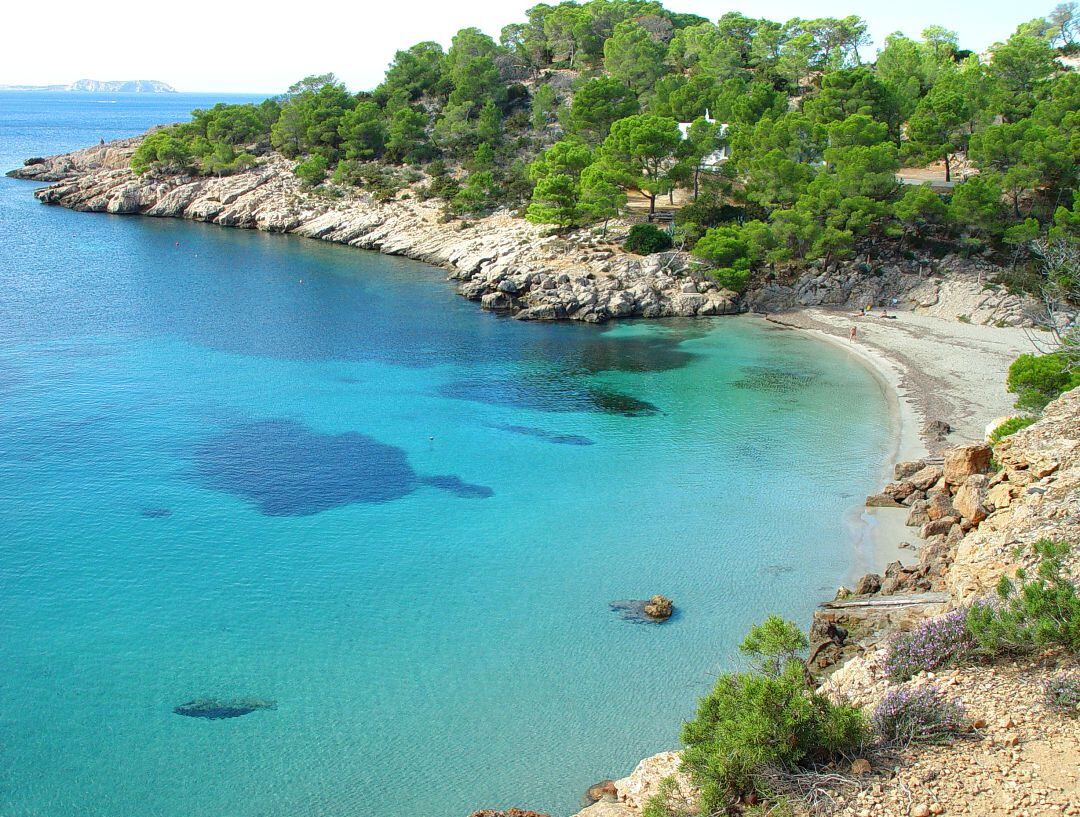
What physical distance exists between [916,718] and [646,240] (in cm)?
5110

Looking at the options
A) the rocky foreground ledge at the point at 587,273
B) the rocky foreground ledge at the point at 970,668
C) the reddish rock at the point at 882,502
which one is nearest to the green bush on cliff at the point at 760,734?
the rocky foreground ledge at the point at 970,668

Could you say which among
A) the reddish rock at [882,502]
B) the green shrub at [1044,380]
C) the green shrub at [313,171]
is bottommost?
the reddish rock at [882,502]

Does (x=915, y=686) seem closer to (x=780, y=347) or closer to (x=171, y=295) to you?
(x=780, y=347)

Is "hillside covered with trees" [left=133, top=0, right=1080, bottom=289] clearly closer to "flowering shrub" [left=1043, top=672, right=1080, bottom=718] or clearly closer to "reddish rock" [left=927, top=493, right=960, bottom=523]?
"reddish rock" [left=927, top=493, right=960, bottom=523]

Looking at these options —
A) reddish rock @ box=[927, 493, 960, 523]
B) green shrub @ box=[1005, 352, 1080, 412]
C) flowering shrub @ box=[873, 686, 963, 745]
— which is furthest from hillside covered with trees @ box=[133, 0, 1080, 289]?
flowering shrub @ box=[873, 686, 963, 745]

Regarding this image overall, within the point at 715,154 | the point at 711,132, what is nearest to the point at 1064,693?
the point at 711,132

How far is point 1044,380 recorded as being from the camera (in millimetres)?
31906

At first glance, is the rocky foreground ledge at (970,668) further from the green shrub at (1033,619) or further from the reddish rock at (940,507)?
the green shrub at (1033,619)

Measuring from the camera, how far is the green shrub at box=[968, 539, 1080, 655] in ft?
50.5

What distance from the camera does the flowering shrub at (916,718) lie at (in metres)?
14.3

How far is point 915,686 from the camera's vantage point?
15.8 m

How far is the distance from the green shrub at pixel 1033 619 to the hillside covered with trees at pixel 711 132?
142ft

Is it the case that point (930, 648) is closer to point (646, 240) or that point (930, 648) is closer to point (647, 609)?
point (647, 609)

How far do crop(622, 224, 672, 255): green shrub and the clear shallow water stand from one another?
10.7m
